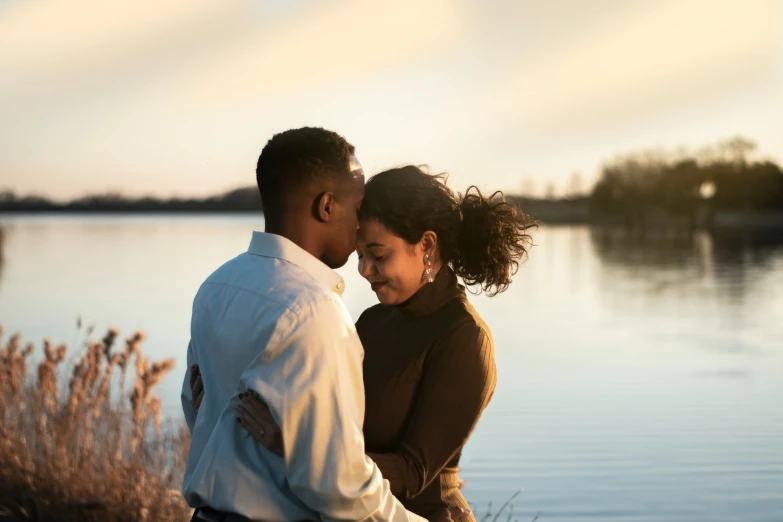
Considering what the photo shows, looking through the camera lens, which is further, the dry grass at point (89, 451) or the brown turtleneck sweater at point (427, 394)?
the dry grass at point (89, 451)

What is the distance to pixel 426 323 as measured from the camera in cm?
319

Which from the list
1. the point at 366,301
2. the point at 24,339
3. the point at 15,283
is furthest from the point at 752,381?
the point at 15,283

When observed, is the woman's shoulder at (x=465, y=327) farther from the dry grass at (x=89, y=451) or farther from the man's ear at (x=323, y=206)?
the dry grass at (x=89, y=451)

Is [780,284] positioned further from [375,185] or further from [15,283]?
[375,185]

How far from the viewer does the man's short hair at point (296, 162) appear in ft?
8.52

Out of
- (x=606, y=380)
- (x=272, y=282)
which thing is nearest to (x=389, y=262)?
(x=272, y=282)

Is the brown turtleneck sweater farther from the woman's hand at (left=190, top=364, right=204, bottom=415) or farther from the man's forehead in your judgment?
the man's forehead

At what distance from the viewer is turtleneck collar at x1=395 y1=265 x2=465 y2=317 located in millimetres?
3225

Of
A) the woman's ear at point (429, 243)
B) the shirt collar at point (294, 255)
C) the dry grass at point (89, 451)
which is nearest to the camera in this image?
the shirt collar at point (294, 255)

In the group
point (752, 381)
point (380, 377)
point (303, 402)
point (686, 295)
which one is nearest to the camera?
point (303, 402)

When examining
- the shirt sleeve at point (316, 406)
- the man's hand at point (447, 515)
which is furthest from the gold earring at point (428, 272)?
the shirt sleeve at point (316, 406)

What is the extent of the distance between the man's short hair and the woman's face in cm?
61

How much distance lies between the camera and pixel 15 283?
3859 centimetres

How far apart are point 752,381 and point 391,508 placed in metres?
17.9
